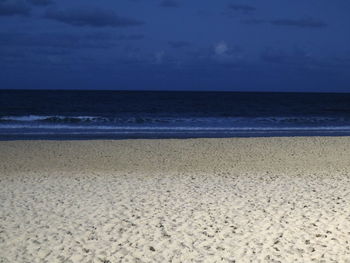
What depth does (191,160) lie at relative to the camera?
15641 millimetres

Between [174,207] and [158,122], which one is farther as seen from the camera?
[158,122]

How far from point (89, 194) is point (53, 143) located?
10.1m

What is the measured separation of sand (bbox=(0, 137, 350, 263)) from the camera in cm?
686

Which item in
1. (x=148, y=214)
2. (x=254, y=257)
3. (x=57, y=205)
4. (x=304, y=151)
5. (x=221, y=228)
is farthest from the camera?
(x=304, y=151)

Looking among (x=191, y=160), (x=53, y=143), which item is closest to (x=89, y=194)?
(x=191, y=160)

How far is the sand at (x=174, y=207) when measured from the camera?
6.86m

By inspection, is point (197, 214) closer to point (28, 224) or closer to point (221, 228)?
point (221, 228)

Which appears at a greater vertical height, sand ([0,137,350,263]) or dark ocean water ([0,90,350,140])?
dark ocean water ([0,90,350,140])

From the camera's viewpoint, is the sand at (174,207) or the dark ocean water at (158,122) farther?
the dark ocean water at (158,122)

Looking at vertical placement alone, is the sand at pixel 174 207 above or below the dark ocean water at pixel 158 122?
below

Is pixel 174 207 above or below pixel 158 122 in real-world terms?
below

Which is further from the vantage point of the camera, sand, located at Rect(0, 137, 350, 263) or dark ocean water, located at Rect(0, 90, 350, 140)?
dark ocean water, located at Rect(0, 90, 350, 140)

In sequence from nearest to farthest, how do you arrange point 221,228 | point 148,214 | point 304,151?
point 221,228 < point 148,214 < point 304,151

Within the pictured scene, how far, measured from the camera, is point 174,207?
923 centimetres
